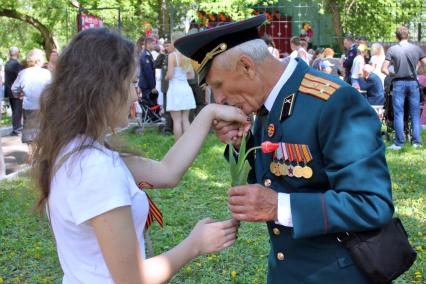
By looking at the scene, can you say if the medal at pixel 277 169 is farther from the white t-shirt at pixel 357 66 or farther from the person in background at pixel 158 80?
the white t-shirt at pixel 357 66

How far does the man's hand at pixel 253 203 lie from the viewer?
1.87m

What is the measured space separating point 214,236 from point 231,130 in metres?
0.47

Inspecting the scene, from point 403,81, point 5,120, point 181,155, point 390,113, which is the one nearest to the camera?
point 181,155

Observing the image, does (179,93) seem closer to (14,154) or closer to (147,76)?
(147,76)

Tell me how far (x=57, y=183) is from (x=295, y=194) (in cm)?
73

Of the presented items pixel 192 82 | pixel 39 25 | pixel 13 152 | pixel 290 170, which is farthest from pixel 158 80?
pixel 39 25

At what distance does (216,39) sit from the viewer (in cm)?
215

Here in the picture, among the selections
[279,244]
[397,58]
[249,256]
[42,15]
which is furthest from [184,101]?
[42,15]

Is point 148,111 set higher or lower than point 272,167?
lower

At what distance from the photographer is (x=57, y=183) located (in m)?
1.88

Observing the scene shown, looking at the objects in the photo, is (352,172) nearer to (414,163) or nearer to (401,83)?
(414,163)

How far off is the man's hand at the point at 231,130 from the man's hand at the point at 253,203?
450 millimetres

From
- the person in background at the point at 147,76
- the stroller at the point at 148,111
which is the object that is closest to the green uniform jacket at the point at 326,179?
the person in background at the point at 147,76

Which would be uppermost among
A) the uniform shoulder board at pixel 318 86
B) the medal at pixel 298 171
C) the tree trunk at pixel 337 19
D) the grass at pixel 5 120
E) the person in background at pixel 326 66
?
the tree trunk at pixel 337 19
